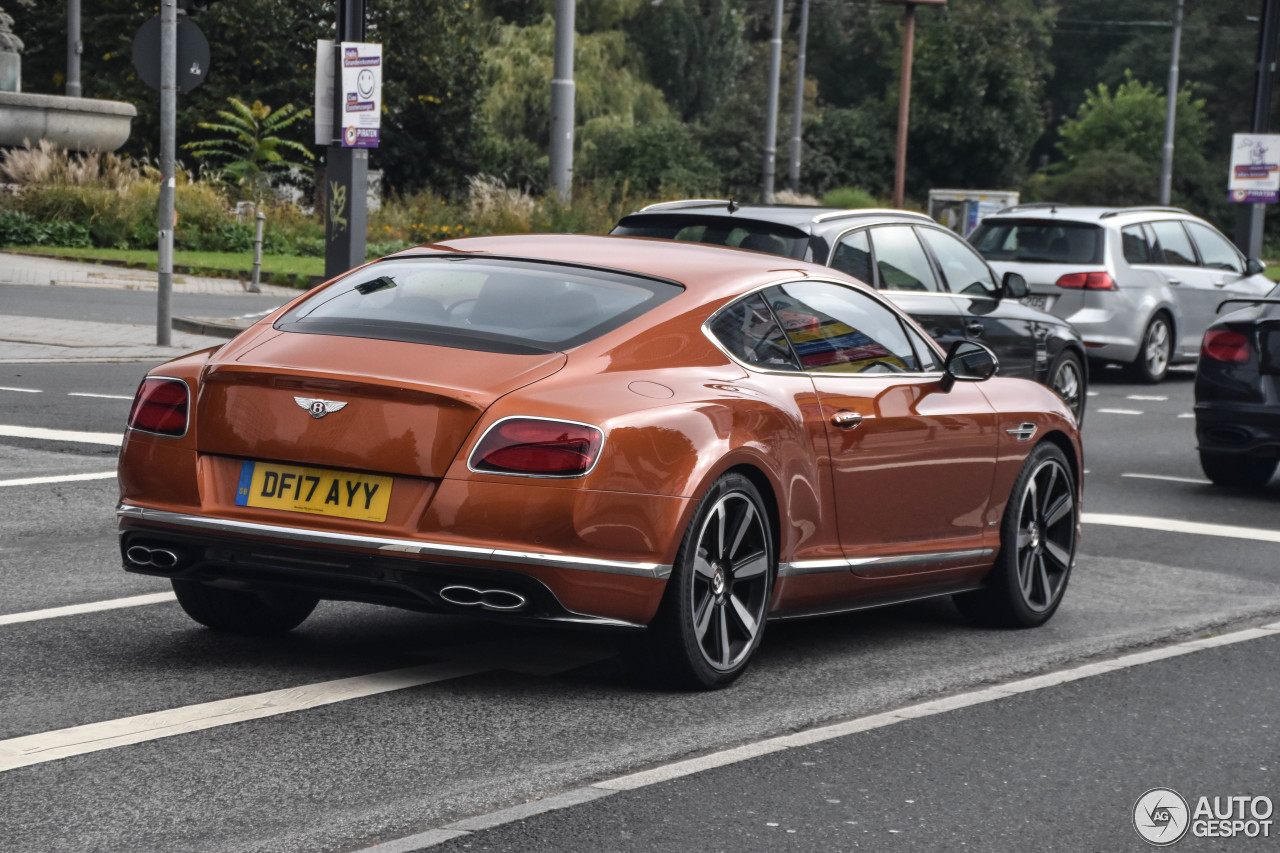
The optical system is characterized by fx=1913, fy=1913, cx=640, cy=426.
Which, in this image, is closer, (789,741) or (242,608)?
(789,741)

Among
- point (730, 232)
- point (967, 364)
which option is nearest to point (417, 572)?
point (967, 364)

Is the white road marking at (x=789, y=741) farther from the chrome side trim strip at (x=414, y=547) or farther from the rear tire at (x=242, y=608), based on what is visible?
the rear tire at (x=242, y=608)

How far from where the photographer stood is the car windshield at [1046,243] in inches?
719

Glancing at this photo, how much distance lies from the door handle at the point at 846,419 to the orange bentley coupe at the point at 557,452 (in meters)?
0.02

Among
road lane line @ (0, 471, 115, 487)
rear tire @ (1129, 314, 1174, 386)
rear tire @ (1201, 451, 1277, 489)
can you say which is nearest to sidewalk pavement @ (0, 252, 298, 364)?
road lane line @ (0, 471, 115, 487)

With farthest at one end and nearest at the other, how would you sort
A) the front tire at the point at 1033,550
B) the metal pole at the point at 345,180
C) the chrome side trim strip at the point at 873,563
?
the metal pole at the point at 345,180 < the front tire at the point at 1033,550 < the chrome side trim strip at the point at 873,563

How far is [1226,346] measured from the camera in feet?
38.0

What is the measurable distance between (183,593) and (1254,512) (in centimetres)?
686

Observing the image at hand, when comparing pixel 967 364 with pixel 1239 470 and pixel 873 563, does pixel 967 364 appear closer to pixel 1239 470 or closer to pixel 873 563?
pixel 873 563

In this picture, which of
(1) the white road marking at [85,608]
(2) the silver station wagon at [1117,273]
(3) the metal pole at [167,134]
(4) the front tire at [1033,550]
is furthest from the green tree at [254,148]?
(4) the front tire at [1033,550]

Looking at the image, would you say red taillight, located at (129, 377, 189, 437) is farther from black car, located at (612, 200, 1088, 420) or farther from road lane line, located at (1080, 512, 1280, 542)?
road lane line, located at (1080, 512, 1280, 542)

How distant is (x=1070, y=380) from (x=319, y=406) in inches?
390

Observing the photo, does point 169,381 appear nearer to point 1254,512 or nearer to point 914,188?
point 1254,512

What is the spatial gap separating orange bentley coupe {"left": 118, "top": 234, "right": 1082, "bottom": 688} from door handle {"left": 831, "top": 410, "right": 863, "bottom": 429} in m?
0.02
